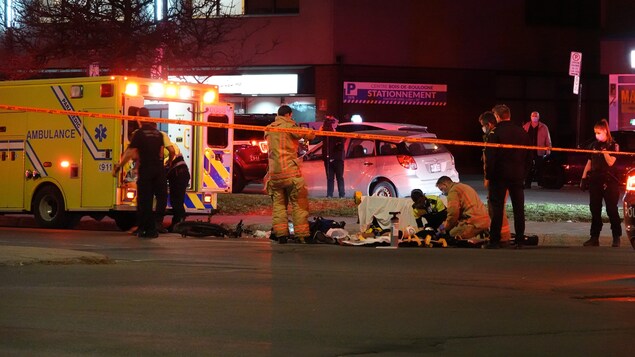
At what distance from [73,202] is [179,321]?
31.9 ft

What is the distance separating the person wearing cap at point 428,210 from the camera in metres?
14.3

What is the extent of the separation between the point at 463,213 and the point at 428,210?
0.54 m

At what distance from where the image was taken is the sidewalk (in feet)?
36.3

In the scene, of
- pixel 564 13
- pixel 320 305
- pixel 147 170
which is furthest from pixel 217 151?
pixel 564 13

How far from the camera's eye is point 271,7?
3366cm

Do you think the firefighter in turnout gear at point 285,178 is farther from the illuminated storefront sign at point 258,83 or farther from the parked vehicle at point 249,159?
the illuminated storefront sign at point 258,83

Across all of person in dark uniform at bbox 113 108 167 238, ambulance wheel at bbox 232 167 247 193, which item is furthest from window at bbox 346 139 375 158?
person in dark uniform at bbox 113 108 167 238

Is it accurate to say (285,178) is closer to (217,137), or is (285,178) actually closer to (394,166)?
(217,137)

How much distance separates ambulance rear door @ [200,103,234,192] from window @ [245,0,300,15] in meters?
16.1

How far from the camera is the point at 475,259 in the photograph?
12242 millimetres

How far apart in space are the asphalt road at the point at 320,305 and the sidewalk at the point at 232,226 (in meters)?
0.30

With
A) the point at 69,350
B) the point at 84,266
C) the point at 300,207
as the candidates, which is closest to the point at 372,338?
the point at 69,350

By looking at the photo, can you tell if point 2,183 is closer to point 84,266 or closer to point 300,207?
point 300,207

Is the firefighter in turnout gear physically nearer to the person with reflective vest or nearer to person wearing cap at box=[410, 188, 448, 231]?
person wearing cap at box=[410, 188, 448, 231]
